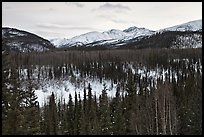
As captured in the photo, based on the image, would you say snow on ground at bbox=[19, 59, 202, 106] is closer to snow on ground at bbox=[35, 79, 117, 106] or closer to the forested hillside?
snow on ground at bbox=[35, 79, 117, 106]

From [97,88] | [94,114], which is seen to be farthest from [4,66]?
[97,88]

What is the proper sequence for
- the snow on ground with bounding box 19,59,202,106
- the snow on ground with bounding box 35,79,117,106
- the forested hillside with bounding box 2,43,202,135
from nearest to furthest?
1. the forested hillside with bounding box 2,43,202,135
2. the snow on ground with bounding box 35,79,117,106
3. the snow on ground with bounding box 19,59,202,106

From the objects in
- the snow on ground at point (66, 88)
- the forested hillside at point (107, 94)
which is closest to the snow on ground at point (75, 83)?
the snow on ground at point (66, 88)

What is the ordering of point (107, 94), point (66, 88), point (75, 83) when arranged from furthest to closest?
point (75, 83) < point (66, 88) < point (107, 94)

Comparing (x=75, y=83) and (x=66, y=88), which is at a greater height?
(x=75, y=83)

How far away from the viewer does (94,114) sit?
43.4 metres

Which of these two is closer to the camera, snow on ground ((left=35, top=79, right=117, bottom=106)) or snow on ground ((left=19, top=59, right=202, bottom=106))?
snow on ground ((left=35, top=79, right=117, bottom=106))

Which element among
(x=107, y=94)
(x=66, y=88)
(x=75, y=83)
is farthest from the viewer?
(x=75, y=83)

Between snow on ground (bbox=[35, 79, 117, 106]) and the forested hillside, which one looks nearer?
the forested hillside

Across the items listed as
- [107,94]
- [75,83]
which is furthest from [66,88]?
[107,94]

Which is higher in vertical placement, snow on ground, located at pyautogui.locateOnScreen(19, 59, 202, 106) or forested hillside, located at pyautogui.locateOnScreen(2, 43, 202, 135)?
Answer: forested hillside, located at pyautogui.locateOnScreen(2, 43, 202, 135)

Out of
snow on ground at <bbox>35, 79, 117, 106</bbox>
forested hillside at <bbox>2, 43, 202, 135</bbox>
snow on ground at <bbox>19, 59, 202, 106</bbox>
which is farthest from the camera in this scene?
snow on ground at <bbox>19, 59, 202, 106</bbox>

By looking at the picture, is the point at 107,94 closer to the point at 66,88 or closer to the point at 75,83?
the point at 66,88

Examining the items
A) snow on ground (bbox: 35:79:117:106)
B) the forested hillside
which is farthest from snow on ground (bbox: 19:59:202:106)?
the forested hillside
